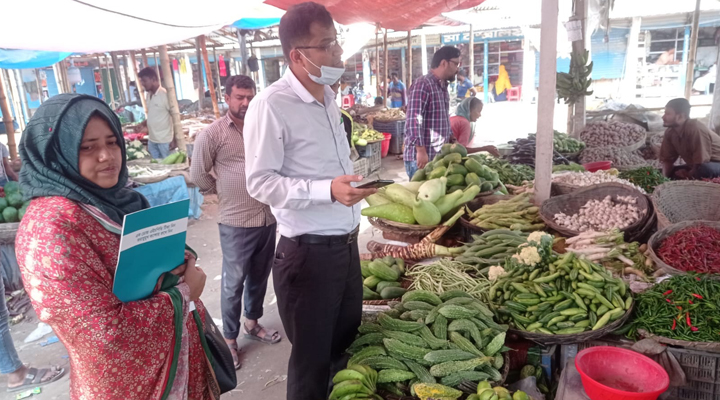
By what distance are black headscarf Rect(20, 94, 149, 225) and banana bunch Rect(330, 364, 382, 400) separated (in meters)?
1.25

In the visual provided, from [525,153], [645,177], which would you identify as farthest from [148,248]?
[525,153]

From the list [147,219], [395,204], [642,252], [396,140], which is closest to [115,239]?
[147,219]

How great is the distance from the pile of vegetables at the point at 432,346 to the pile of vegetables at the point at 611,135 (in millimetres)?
5364

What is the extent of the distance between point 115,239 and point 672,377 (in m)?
2.61

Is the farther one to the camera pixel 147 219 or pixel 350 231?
pixel 350 231

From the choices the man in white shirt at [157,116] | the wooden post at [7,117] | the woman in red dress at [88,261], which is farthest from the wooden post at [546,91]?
the wooden post at [7,117]

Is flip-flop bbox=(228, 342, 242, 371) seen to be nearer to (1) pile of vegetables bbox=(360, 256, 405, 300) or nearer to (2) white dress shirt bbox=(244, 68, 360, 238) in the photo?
(1) pile of vegetables bbox=(360, 256, 405, 300)

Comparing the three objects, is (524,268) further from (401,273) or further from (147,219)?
(147,219)

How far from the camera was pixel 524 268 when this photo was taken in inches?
109

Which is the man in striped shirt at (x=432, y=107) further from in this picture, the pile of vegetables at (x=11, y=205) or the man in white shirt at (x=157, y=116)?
the man in white shirt at (x=157, y=116)

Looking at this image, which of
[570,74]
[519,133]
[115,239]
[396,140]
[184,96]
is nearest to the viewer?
[115,239]

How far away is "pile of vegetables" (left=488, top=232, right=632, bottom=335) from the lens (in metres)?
2.49

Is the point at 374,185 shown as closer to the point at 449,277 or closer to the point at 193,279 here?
the point at 193,279

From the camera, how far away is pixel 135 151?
8.84 m
